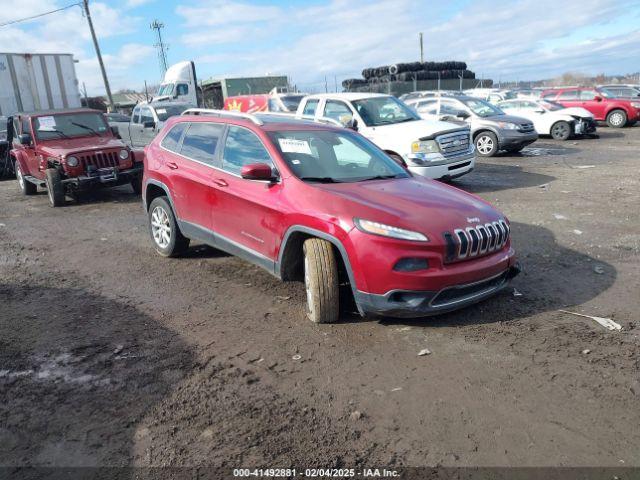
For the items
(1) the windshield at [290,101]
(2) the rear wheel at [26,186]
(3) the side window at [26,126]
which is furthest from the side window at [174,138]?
(1) the windshield at [290,101]

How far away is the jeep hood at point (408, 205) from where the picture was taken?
13.1ft

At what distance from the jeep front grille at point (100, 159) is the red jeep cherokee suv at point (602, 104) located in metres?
17.9

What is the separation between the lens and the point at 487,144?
14047mm

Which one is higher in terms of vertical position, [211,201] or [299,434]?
[211,201]

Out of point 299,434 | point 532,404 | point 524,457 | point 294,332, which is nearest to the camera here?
point 524,457

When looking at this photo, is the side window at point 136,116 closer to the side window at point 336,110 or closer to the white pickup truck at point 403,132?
the white pickup truck at point 403,132

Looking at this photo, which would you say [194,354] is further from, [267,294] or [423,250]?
[423,250]

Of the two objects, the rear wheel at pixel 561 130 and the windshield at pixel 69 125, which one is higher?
the windshield at pixel 69 125

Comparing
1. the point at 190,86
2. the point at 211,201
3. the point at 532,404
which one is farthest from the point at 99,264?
the point at 190,86

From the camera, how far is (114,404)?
328 centimetres

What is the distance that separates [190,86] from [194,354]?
23632 millimetres

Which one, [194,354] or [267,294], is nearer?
[194,354]

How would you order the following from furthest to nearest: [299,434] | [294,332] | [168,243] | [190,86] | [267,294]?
[190,86]
[168,243]
[267,294]
[294,332]
[299,434]

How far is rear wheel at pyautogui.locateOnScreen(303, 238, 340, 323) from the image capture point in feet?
13.5
